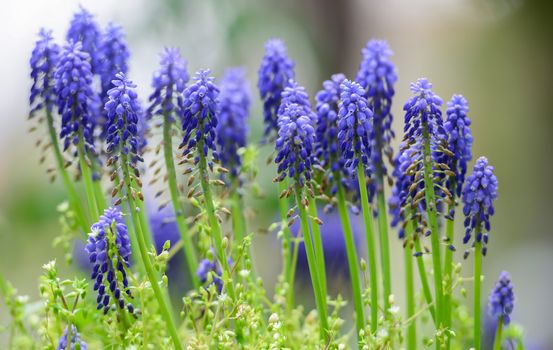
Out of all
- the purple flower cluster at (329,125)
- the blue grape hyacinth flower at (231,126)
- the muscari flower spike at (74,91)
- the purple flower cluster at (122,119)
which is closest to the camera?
the purple flower cluster at (122,119)

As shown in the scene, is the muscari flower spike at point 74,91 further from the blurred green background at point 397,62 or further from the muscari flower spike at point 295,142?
the blurred green background at point 397,62

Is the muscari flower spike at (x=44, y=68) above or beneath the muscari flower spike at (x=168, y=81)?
above

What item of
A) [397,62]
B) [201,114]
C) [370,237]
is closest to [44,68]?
[201,114]

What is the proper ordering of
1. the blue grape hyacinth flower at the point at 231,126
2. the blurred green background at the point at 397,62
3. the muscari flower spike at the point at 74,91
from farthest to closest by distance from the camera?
the blurred green background at the point at 397,62, the blue grape hyacinth flower at the point at 231,126, the muscari flower spike at the point at 74,91

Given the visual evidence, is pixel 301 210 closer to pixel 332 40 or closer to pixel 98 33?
pixel 98 33

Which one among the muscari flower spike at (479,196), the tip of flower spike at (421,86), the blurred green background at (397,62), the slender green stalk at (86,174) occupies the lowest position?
the muscari flower spike at (479,196)

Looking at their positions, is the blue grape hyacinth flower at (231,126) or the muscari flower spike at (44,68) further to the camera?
the blue grape hyacinth flower at (231,126)

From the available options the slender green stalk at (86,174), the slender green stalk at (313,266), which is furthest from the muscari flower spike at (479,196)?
the slender green stalk at (86,174)

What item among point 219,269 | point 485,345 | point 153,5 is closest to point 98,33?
point 219,269
